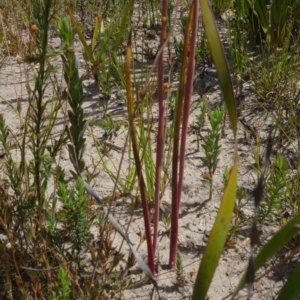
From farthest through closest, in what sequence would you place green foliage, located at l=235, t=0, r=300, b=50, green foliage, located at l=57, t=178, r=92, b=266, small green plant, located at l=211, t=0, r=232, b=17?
small green plant, located at l=211, t=0, r=232, b=17 → green foliage, located at l=235, t=0, r=300, b=50 → green foliage, located at l=57, t=178, r=92, b=266

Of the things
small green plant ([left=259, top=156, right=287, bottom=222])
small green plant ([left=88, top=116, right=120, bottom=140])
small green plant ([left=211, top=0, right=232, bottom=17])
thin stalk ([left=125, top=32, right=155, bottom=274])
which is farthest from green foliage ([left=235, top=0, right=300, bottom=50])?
thin stalk ([left=125, top=32, right=155, bottom=274])

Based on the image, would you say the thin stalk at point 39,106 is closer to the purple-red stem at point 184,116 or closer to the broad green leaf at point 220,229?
the purple-red stem at point 184,116

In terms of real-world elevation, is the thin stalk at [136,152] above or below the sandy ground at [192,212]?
above

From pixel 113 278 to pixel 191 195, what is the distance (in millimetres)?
545

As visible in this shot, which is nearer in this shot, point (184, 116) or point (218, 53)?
point (218, 53)

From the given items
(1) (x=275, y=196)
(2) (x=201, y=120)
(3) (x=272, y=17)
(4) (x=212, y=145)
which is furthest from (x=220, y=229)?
(3) (x=272, y=17)

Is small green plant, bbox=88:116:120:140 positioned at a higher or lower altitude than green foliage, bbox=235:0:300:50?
lower

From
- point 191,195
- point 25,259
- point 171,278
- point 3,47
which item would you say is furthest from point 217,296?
point 3,47

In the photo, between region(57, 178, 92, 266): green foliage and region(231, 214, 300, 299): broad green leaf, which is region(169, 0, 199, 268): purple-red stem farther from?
region(231, 214, 300, 299): broad green leaf

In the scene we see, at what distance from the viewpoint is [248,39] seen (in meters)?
2.99

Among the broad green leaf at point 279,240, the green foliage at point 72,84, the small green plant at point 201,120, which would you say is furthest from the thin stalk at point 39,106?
the small green plant at point 201,120

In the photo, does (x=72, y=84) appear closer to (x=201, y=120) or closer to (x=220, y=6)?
(x=201, y=120)

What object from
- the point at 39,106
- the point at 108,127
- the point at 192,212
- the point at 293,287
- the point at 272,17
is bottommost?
the point at 192,212

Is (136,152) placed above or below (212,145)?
above
